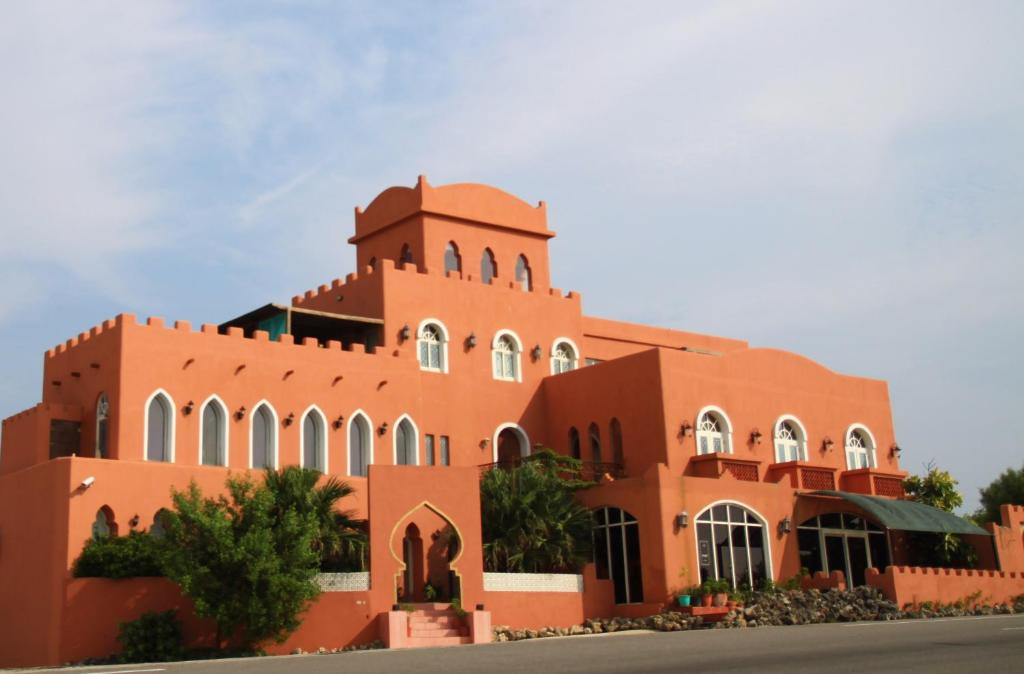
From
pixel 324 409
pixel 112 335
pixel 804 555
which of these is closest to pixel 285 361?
pixel 324 409

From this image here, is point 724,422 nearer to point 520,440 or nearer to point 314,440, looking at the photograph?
point 520,440

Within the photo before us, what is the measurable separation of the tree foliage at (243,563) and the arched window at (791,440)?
16029 mm

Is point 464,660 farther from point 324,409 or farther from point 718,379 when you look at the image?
point 718,379

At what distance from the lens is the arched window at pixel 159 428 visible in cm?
2817

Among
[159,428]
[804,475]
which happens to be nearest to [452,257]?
[159,428]

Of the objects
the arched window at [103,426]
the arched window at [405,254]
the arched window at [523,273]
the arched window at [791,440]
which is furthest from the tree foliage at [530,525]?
the arched window at [523,273]

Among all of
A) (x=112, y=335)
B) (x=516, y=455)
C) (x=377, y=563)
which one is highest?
(x=112, y=335)

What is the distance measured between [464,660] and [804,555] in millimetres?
15923

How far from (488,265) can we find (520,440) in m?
5.61

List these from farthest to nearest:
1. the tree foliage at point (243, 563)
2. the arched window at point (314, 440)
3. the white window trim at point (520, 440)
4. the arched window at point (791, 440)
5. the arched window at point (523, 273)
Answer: the arched window at point (523, 273), the arched window at point (791, 440), the white window trim at point (520, 440), the arched window at point (314, 440), the tree foliage at point (243, 563)

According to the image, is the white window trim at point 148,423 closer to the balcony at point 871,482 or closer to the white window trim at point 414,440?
the white window trim at point 414,440

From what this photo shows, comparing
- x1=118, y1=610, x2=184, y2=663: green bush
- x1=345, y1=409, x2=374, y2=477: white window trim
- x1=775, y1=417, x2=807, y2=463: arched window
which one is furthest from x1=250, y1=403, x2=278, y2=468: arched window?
x1=775, y1=417, x2=807, y2=463: arched window

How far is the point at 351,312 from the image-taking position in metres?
34.9

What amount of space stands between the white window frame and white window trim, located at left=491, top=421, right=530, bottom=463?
2.38 meters
